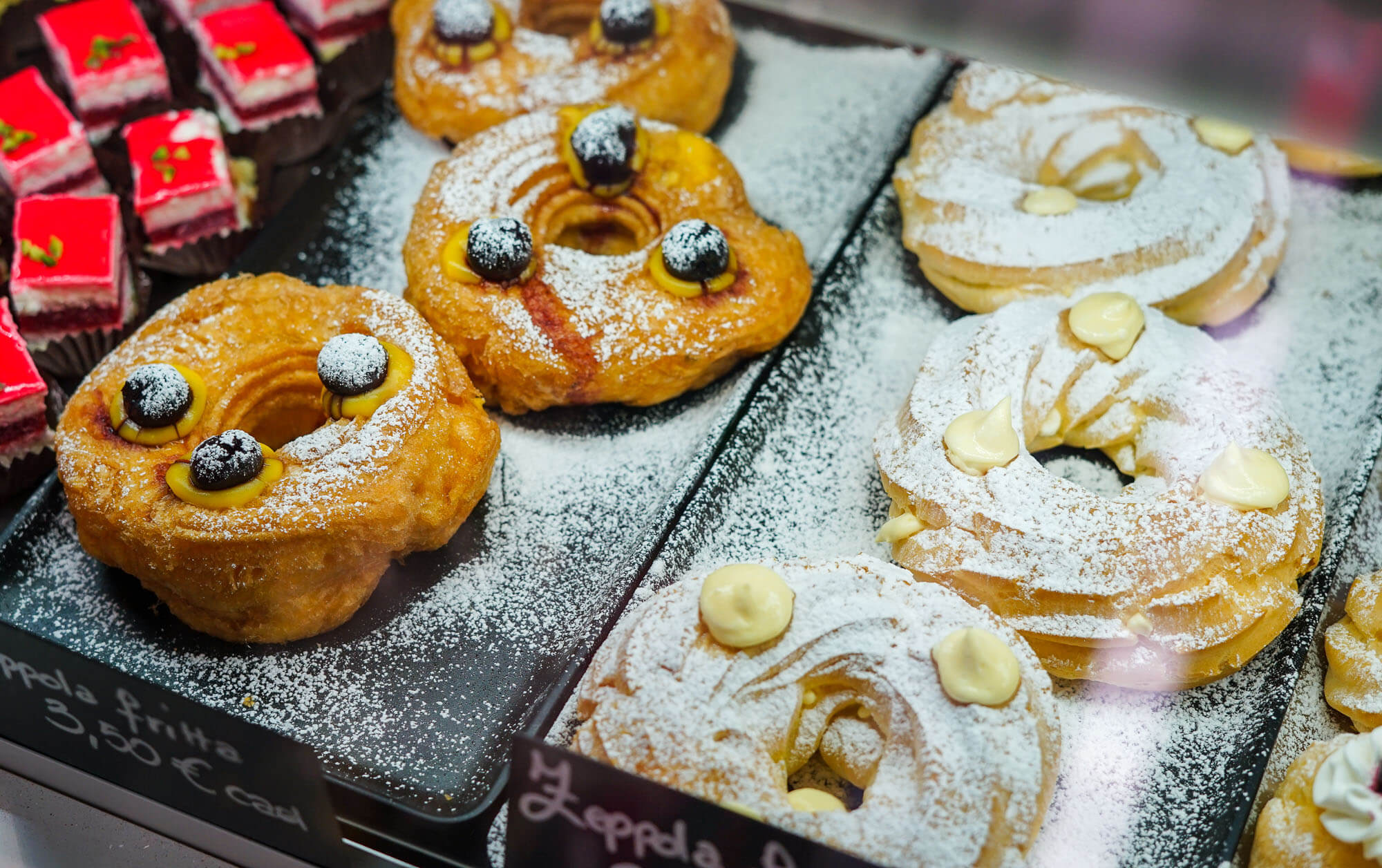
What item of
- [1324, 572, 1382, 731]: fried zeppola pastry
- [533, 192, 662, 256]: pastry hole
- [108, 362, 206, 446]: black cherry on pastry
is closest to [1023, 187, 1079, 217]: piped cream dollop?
[533, 192, 662, 256]: pastry hole

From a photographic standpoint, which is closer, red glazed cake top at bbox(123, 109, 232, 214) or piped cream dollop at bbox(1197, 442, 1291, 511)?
piped cream dollop at bbox(1197, 442, 1291, 511)

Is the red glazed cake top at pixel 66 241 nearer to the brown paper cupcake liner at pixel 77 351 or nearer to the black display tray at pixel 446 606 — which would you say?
the brown paper cupcake liner at pixel 77 351

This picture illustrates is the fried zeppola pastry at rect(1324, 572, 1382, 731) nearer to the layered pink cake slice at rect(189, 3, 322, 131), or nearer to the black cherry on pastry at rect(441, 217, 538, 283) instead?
the black cherry on pastry at rect(441, 217, 538, 283)

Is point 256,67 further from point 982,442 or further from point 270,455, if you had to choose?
point 982,442

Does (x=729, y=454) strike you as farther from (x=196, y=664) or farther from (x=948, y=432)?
(x=196, y=664)

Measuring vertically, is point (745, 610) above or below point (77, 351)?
above

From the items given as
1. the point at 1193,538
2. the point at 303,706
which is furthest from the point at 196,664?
the point at 1193,538

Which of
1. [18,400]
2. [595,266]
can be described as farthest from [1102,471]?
[18,400]

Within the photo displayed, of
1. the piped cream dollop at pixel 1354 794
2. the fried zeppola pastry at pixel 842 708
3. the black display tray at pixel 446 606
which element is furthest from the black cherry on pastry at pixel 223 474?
the piped cream dollop at pixel 1354 794
